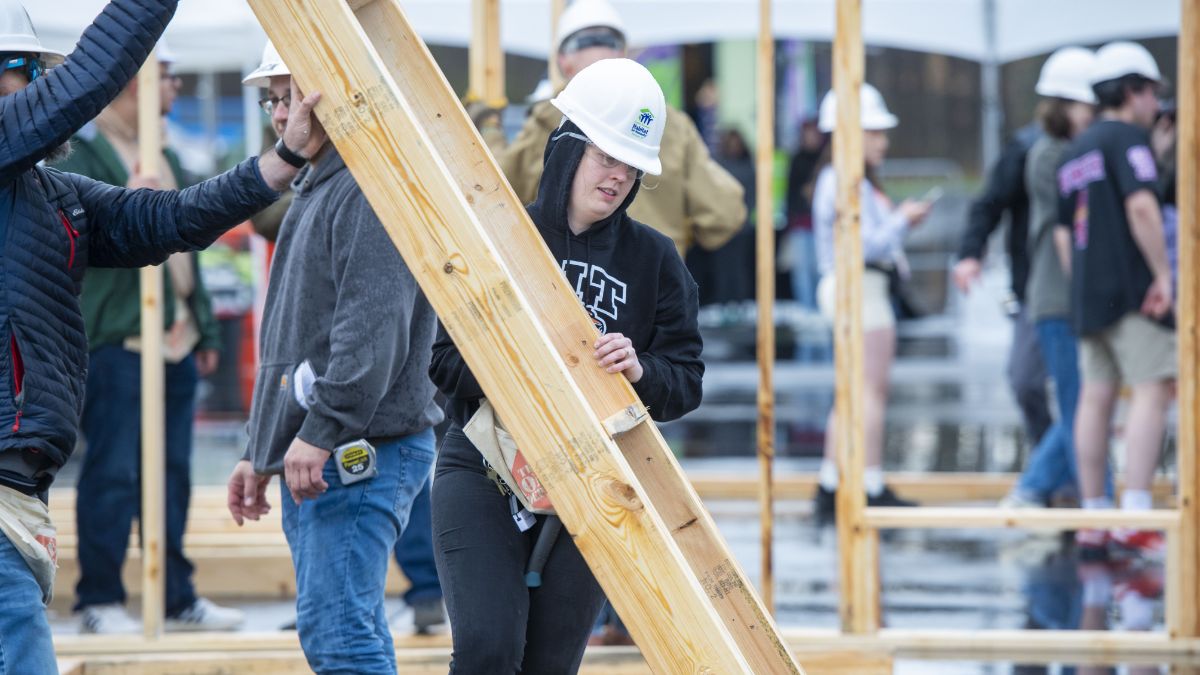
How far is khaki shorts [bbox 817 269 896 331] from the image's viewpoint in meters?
7.85

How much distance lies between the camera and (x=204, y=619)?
19.5ft

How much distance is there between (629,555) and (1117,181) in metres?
4.79

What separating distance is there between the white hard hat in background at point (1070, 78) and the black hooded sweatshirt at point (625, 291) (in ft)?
15.3

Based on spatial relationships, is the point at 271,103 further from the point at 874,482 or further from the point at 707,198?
the point at 874,482

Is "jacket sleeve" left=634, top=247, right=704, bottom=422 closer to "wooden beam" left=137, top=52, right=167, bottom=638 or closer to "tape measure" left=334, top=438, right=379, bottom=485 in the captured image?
"tape measure" left=334, top=438, right=379, bottom=485

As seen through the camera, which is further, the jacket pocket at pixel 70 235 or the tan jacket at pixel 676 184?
the tan jacket at pixel 676 184

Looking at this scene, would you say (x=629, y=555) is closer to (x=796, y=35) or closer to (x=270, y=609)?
(x=270, y=609)

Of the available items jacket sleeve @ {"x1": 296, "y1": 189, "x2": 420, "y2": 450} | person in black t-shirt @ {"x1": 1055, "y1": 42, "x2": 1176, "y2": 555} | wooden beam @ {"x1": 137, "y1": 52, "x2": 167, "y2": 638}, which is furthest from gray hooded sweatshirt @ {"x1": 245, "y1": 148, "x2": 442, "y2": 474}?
person in black t-shirt @ {"x1": 1055, "y1": 42, "x2": 1176, "y2": 555}

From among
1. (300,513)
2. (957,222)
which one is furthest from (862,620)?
(957,222)

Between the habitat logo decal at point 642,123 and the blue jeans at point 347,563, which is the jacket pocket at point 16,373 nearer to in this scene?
the blue jeans at point 347,563

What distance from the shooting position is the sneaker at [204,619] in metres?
5.91

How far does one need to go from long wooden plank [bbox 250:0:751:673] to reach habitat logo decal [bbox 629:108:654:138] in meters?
0.60

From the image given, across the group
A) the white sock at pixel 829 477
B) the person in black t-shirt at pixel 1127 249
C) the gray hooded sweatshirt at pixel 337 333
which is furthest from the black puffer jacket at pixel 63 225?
the white sock at pixel 829 477

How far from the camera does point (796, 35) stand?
9.16 m
